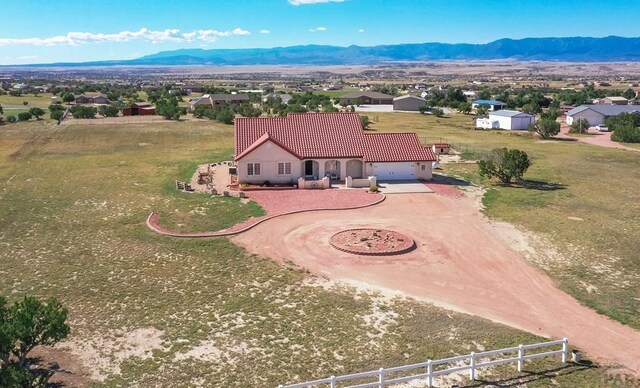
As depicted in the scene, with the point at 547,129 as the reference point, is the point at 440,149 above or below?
below

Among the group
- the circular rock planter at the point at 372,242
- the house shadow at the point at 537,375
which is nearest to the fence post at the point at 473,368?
the house shadow at the point at 537,375

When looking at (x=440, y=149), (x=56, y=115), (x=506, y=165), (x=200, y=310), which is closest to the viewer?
(x=200, y=310)

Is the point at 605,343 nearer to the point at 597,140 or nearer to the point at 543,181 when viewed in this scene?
the point at 543,181

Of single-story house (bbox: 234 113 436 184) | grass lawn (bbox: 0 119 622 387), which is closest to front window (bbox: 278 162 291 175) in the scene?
single-story house (bbox: 234 113 436 184)

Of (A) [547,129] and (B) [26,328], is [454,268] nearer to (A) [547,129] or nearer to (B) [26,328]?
(B) [26,328]

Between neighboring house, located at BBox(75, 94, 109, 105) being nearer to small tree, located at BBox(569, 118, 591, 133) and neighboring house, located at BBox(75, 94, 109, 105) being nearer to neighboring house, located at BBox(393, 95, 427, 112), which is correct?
neighboring house, located at BBox(393, 95, 427, 112)

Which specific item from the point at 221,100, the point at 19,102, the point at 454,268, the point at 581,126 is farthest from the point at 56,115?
the point at 454,268
